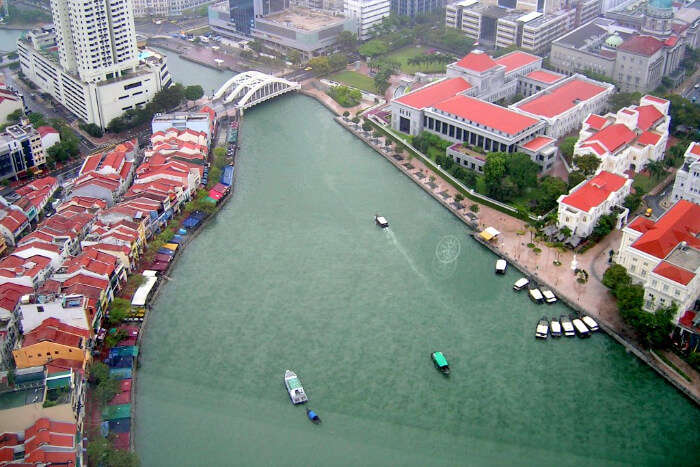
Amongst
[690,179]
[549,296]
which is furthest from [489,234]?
[690,179]

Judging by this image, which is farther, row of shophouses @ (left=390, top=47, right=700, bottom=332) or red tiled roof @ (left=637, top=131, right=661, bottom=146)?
red tiled roof @ (left=637, top=131, right=661, bottom=146)

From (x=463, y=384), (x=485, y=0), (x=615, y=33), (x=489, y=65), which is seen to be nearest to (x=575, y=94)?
(x=489, y=65)

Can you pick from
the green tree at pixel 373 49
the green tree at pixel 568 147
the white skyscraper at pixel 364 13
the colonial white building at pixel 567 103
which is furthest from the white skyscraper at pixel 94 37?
the green tree at pixel 568 147

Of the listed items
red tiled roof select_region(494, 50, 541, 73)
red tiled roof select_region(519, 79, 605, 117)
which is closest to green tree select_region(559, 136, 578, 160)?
red tiled roof select_region(519, 79, 605, 117)

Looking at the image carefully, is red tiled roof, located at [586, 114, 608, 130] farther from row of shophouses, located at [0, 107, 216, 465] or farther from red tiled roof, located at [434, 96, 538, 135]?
row of shophouses, located at [0, 107, 216, 465]

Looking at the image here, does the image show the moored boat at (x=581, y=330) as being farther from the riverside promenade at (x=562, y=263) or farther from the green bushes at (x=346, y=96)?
the green bushes at (x=346, y=96)

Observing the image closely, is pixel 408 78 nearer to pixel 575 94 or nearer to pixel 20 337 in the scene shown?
pixel 575 94
